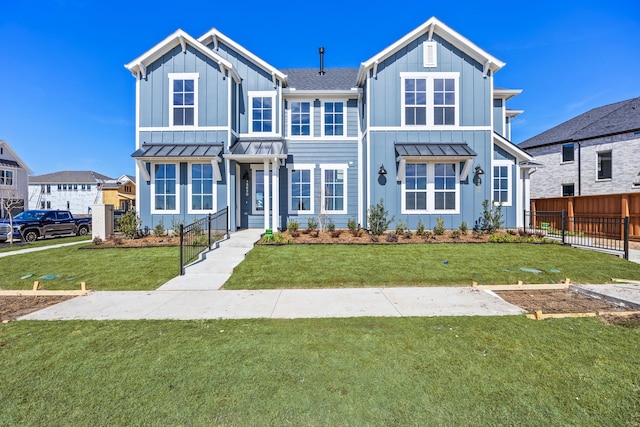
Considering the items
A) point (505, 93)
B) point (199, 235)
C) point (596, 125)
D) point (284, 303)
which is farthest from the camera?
point (596, 125)

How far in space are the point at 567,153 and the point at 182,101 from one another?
25.4m

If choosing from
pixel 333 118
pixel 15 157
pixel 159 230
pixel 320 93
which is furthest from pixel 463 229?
pixel 15 157

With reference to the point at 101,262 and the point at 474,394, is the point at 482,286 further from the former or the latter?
the point at 101,262

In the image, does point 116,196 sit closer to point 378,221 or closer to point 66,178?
point 66,178

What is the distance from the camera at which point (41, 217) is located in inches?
617

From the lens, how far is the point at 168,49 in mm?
12297

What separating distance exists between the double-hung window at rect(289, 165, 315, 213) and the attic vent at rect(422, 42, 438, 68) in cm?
662

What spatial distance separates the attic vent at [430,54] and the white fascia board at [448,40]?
1.45 ft

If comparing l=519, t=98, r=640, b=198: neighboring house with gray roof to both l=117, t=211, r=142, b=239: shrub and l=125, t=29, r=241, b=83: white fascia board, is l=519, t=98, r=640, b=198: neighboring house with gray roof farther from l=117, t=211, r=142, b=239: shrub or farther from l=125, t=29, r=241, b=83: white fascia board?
l=117, t=211, r=142, b=239: shrub

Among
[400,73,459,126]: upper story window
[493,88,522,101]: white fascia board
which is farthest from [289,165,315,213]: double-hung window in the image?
[493,88,522,101]: white fascia board

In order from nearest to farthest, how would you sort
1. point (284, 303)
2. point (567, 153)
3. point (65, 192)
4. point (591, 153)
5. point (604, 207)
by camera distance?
point (284, 303)
point (604, 207)
point (591, 153)
point (567, 153)
point (65, 192)

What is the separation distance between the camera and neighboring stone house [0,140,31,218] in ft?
97.6

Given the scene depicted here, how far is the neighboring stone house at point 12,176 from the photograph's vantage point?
2973cm

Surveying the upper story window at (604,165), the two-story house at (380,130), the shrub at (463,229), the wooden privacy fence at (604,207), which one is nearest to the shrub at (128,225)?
the two-story house at (380,130)
